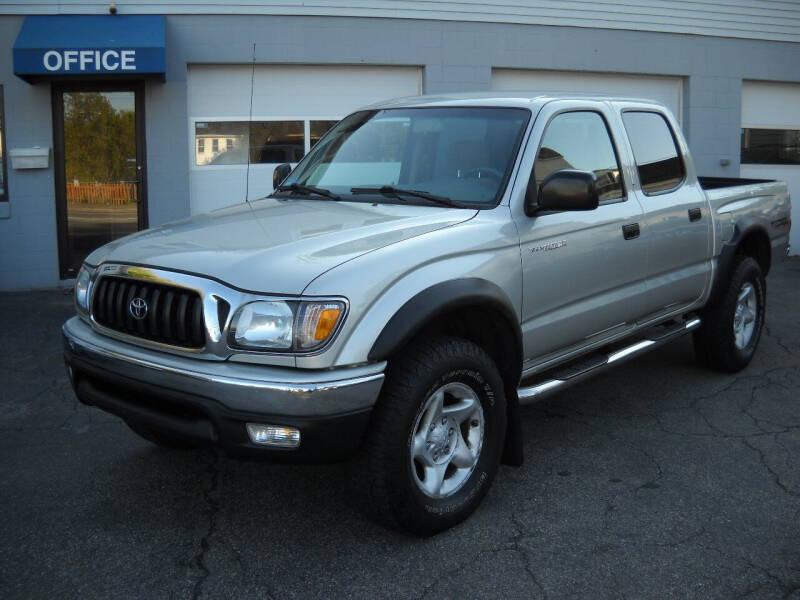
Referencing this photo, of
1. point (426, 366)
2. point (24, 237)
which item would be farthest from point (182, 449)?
point (24, 237)

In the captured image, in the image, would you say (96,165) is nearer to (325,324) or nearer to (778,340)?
(778,340)

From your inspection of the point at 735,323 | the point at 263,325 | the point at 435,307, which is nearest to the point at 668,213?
the point at 735,323

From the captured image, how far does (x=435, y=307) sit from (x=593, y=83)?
10.0 meters

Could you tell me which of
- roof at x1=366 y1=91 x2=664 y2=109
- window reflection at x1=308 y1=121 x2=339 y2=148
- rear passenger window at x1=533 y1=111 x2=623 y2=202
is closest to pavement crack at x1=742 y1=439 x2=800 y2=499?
rear passenger window at x1=533 y1=111 x2=623 y2=202

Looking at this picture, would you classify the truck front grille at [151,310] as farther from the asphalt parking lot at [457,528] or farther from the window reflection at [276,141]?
the window reflection at [276,141]

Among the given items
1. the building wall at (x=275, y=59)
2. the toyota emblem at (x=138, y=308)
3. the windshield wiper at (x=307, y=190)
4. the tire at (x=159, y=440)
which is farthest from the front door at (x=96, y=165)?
the toyota emblem at (x=138, y=308)

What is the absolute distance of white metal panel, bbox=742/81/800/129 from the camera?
534 inches

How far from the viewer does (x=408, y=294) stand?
10.9ft

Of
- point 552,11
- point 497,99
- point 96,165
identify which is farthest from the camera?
point 552,11

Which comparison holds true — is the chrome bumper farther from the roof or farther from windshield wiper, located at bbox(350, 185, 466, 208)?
the roof

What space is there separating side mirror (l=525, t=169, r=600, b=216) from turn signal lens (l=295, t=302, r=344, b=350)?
130cm

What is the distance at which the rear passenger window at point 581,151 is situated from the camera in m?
Result: 4.31

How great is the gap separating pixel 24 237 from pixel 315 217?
774 cm

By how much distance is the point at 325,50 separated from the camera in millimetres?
10930
